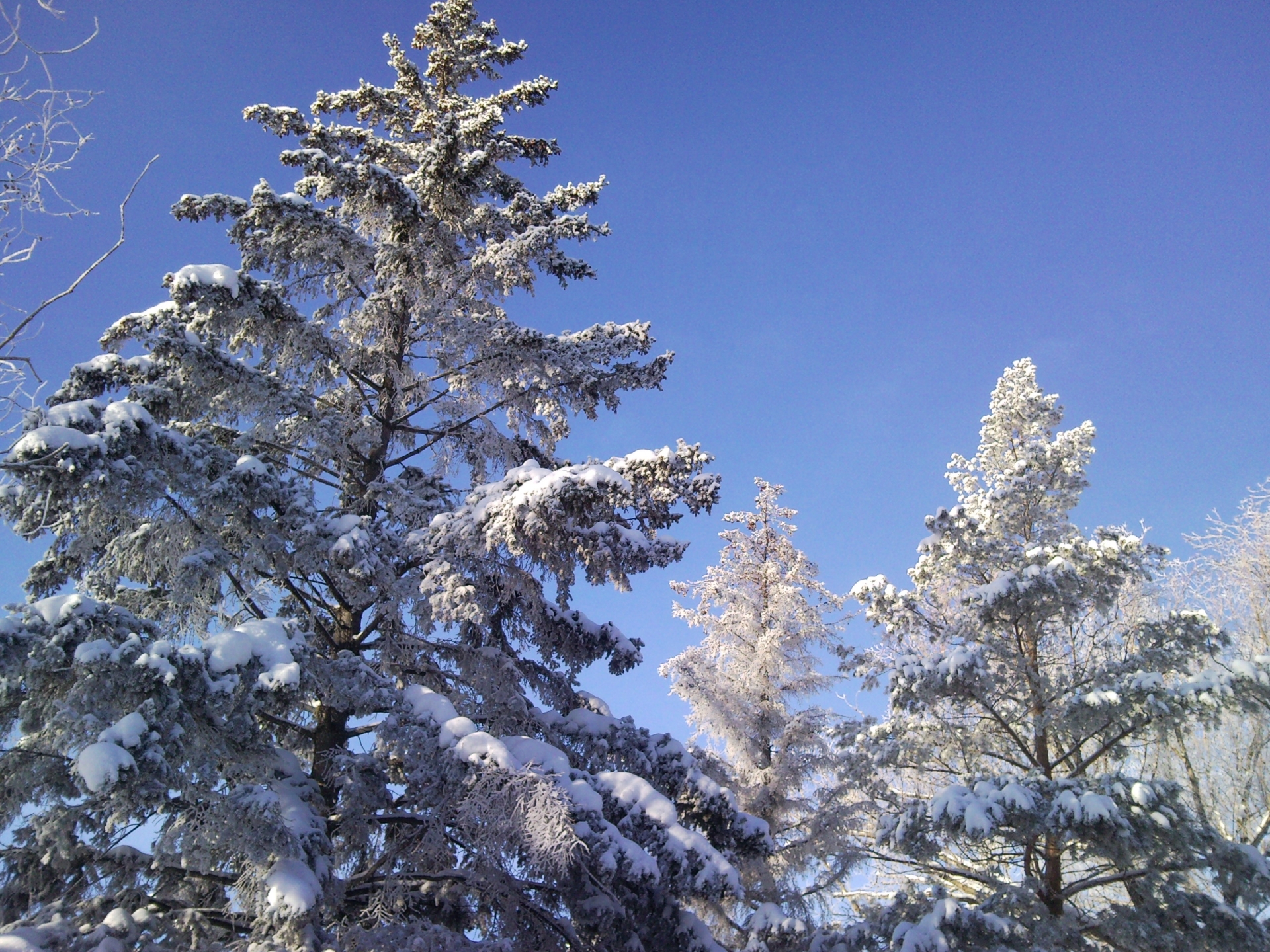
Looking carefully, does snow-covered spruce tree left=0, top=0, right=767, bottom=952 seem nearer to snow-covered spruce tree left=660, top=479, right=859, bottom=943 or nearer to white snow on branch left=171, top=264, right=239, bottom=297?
white snow on branch left=171, top=264, right=239, bottom=297

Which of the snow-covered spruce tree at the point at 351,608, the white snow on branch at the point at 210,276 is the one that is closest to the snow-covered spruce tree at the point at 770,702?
the snow-covered spruce tree at the point at 351,608

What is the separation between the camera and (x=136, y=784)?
472cm

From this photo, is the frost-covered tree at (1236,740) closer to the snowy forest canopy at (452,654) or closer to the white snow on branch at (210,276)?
the snowy forest canopy at (452,654)

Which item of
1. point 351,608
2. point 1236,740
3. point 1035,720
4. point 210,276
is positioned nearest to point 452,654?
point 351,608

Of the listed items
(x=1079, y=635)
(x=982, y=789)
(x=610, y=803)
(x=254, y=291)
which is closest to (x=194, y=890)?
(x=610, y=803)

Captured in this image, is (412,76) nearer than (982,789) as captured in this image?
No

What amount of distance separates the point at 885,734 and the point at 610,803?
603cm

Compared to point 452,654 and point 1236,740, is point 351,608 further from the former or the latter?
point 1236,740

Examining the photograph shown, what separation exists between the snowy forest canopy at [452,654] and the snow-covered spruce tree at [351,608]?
38mm

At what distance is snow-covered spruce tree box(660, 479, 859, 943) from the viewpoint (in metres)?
13.5

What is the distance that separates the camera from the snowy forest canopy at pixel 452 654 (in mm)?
5590

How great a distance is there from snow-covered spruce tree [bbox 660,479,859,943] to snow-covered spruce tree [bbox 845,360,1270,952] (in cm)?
151

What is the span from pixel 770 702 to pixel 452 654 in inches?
330

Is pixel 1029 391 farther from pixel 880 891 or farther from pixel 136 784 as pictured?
pixel 136 784
